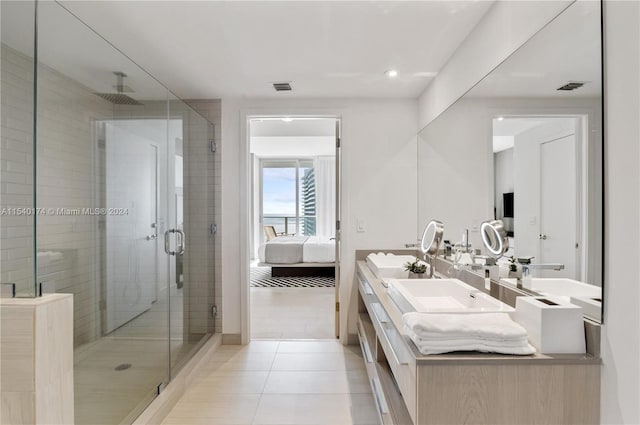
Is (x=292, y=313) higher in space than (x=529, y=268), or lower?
lower

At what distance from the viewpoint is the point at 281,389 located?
8.36 ft

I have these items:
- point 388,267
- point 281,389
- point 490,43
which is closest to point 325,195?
point 388,267

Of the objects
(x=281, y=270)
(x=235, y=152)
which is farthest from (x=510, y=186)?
(x=281, y=270)

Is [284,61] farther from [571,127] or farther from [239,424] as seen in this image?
[239,424]

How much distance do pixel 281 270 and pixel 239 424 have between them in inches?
168

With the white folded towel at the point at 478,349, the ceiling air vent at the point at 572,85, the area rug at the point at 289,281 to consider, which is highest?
the ceiling air vent at the point at 572,85

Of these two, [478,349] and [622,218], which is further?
[478,349]

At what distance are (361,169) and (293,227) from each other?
5.74 metres

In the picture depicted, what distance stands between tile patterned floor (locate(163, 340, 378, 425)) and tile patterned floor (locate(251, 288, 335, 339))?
12.4 inches

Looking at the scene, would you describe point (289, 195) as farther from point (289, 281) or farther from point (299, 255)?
point (289, 281)

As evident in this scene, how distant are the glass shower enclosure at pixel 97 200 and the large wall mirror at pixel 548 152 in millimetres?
1978

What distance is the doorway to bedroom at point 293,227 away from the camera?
4.07 metres

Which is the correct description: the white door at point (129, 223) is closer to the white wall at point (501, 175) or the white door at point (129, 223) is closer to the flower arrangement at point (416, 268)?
the flower arrangement at point (416, 268)

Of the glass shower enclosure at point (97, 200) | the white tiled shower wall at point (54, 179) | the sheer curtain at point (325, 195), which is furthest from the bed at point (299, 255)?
the white tiled shower wall at point (54, 179)
